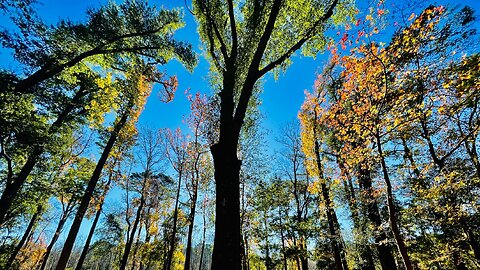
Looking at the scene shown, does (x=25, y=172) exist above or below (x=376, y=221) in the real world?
above

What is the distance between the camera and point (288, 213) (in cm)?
1855

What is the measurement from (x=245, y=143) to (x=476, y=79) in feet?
39.5

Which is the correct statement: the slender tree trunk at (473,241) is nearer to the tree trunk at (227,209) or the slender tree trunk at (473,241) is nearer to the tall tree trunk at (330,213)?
the tall tree trunk at (330,213)

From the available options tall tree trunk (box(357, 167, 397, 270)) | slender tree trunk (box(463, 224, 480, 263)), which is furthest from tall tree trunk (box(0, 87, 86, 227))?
slender tree trunk (box(463, 224, 480, 263))

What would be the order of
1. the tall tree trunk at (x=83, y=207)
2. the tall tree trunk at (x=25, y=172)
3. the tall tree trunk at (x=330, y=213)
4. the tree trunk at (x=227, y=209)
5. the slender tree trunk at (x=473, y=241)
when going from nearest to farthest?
the tree trunk at (x=227, y=209) < the slender tree trunk at (x=473, y=241) < the tall tree trunk at (x=25, y=172) < the tall tree trunk at (x=83, y=207) < the tall tree trunk at (x=330, y=213)

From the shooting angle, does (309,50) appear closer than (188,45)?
Yes

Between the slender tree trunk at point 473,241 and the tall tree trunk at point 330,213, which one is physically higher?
the tall tree trunk at point 330,213

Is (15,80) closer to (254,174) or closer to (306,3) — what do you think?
(306,3)

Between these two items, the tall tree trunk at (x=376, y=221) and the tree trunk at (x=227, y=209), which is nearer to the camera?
the tree trunk at (x=227, y=209)

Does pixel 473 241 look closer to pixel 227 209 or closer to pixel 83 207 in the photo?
pixel 227 209

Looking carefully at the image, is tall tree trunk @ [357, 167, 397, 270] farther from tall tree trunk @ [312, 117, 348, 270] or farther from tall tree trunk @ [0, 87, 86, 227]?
tall tree trunk @ [0, 87, 86, 227]

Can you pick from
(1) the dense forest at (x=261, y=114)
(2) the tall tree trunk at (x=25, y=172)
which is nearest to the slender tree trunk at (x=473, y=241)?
(1) the dense forest at (x=261, y=114)

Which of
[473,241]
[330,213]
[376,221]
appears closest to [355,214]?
[330,213]

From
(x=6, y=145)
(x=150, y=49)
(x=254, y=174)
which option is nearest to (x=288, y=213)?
(x=254, y=174)
